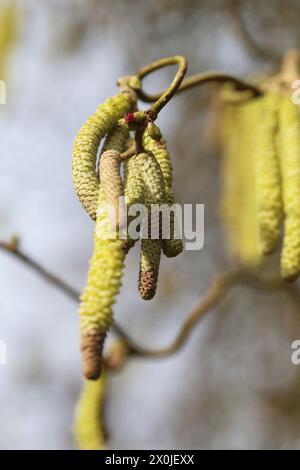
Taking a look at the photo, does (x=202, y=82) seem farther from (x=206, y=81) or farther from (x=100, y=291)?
(x=100, y=291)

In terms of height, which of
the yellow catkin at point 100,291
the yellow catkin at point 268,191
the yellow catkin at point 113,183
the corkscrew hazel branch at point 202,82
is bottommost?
the yellow catkin at point 100,291

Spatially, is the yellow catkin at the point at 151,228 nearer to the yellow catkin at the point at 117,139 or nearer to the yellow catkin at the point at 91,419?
the yellow catkin at the point at 117,139

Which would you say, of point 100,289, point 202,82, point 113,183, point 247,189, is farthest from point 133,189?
point 247,189

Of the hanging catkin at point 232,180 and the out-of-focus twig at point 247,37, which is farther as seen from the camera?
the out-of-focus twig at point 247,37

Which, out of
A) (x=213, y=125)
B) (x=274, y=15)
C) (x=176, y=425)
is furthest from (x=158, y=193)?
(x=176, y=425)

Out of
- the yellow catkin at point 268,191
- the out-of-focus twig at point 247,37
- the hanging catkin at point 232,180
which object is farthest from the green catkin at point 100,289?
the out-of-focus twig at point 247,37

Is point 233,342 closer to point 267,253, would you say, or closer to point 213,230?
point 213,230

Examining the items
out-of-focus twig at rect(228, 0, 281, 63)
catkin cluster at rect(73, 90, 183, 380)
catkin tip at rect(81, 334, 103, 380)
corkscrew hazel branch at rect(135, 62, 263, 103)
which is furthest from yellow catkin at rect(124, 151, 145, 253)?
out-of-focus twig at rect(228, 0, 281, 63)
